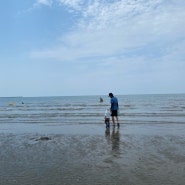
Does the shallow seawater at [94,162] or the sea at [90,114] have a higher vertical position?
the shallow seawater at [94,162]

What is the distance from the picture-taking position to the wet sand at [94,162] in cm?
681

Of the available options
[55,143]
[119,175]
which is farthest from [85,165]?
[55,143]

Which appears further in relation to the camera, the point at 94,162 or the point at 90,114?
the point at 90,114

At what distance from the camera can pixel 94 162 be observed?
8453mm

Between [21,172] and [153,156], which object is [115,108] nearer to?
Answer: [153,156]

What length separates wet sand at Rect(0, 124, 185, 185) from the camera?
6.81 metres

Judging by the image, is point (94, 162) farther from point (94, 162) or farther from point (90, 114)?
point (90, 114)

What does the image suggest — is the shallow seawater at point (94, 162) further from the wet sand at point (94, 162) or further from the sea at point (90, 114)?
the sea at point (90, 114)

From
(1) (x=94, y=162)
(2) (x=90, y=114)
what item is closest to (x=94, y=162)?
(1) (x=94, y=162)

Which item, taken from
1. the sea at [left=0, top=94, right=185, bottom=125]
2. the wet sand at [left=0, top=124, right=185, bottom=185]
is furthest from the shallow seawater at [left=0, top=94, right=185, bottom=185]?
the sea at [left=0, top=94, right=185, bottom=125]

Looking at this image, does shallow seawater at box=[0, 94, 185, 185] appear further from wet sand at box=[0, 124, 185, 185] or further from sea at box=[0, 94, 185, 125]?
sea at box=[0, 94, 185, 125]

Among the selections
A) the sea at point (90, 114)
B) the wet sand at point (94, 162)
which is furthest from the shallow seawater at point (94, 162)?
the sea at point (90, 114)

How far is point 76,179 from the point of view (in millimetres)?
6844

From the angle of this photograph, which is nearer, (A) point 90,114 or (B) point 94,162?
(B) point 94,162
